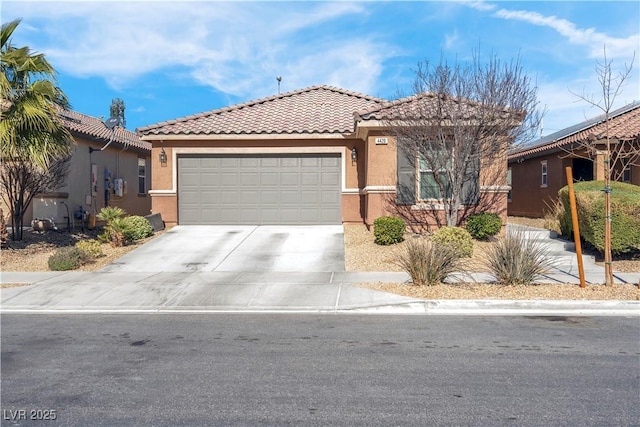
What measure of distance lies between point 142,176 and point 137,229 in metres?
11.4

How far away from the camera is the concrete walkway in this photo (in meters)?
9.28

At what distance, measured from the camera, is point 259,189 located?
1889cm

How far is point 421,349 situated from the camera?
6836mm

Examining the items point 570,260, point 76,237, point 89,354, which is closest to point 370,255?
point 570,260

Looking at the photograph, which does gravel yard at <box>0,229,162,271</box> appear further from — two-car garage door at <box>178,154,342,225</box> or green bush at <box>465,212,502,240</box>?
green bush at <box>465,212,502,240</box>

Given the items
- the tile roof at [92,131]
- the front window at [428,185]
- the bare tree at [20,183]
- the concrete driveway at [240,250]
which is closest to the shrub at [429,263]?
the concrete driveway at [240,250]

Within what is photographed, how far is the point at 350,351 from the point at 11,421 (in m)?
3.60

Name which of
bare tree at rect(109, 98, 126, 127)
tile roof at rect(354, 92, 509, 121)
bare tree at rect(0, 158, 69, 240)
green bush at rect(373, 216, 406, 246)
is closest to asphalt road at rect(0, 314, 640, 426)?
green bush at rect(373, 216, 406, 246)

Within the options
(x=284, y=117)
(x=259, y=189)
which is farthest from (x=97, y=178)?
(x=284, y=117)

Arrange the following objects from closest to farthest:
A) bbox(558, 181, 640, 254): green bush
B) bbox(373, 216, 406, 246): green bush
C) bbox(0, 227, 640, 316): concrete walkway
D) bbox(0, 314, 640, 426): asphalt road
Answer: bbox(0, 314, 640, 426): asphalt road, bbox(0, 227, 640, 316): concrete walkway, bbox(558, 181, 640, 254): green bush, bbox(373, 216, 406, 246): green bush

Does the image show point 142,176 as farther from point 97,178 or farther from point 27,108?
point 27,108

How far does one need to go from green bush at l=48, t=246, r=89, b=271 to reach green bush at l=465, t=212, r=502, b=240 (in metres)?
10.2

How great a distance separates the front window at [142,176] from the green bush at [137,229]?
10.3 metres

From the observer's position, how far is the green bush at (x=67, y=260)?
13195mm
